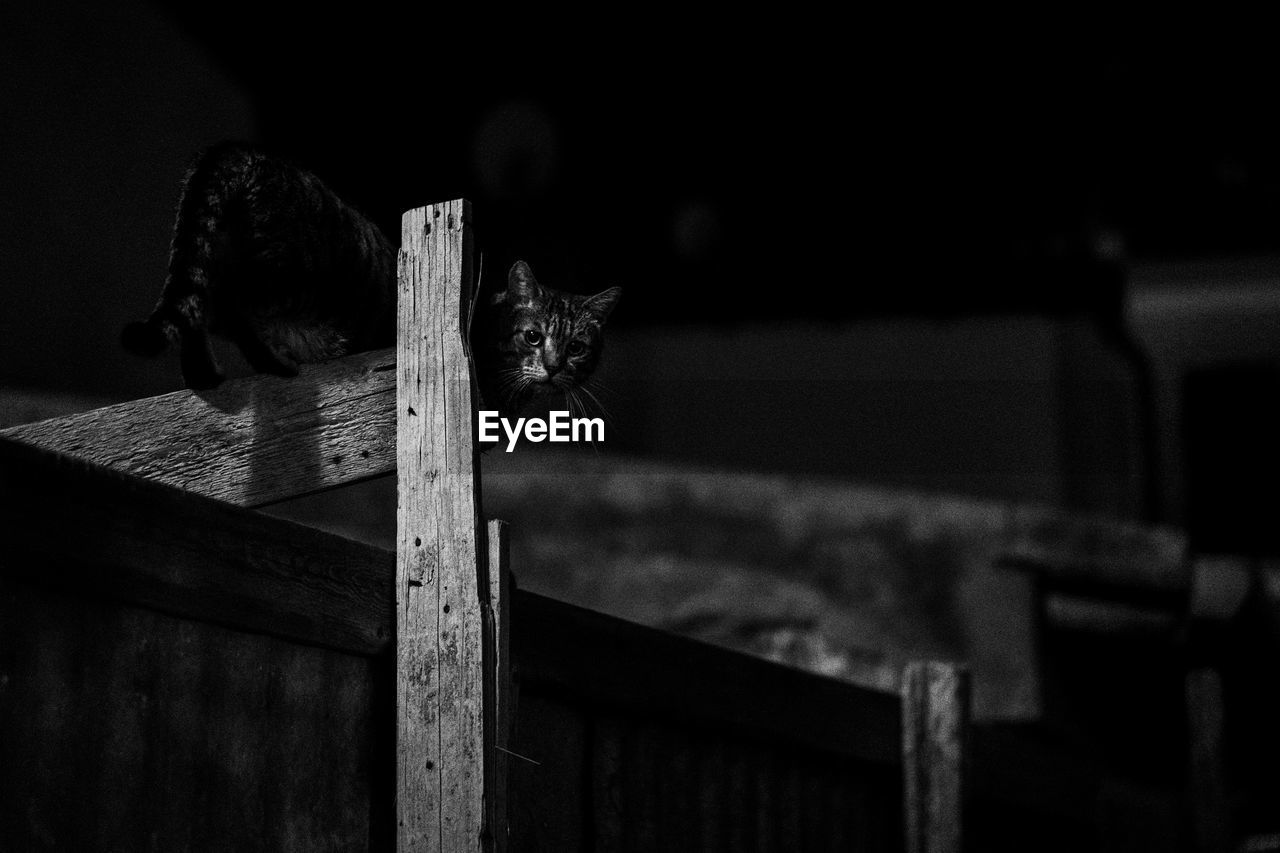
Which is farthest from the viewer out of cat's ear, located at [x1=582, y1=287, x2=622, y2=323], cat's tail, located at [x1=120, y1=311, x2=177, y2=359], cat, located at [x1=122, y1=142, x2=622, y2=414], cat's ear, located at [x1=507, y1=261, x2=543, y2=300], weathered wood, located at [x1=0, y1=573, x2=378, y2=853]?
cat's ear, located at [x1=582, y1=287, x2=622, y2=323]

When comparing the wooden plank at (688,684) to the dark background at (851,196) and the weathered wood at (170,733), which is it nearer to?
the weathered wood at (170,733)

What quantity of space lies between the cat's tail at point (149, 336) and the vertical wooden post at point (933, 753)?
10.3 feet

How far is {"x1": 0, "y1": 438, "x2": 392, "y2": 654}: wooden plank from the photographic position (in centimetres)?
248

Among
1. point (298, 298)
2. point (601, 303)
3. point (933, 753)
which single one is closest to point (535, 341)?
point (601, 303)

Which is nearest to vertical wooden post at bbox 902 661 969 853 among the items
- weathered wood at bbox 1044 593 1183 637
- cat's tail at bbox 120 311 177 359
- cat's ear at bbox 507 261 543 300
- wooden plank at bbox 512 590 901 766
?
wooden plank at bbox 512 590 901 766

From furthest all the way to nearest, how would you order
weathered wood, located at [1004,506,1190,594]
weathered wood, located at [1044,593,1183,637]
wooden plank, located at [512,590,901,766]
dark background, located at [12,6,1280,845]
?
dark background, located at [12,6,1280,845] < weathered wood, located at [1044,593,1183,637] < weathered wood, located at [1004,506,1190,594] < wooden plank, located at [512,590,901,766]

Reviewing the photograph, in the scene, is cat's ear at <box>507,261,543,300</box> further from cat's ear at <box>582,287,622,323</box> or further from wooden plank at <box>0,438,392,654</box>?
wooden plank at <box>0,438,392,654</box>

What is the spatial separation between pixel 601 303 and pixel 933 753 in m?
2.31

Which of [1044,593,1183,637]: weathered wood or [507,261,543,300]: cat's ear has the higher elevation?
[507,261,543,300]: cat's ear

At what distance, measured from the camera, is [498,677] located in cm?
310

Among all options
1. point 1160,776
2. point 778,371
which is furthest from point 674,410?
point 1160,776

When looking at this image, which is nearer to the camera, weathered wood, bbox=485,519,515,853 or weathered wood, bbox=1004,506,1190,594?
weathered wood, bbox=485,519,515,853

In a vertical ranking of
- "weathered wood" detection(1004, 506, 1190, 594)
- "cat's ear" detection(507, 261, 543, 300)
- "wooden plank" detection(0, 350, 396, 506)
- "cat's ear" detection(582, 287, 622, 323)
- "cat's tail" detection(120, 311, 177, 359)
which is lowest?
"weathered wood" detection(1004, 506, 1190, 594)

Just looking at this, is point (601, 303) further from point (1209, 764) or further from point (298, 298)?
point (1209, 764)
